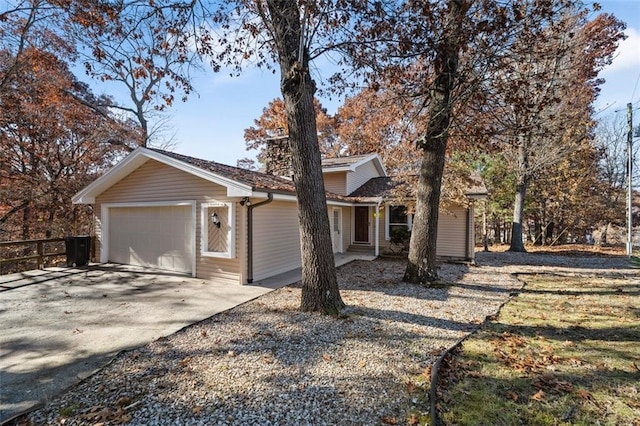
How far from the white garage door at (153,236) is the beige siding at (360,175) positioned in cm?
777

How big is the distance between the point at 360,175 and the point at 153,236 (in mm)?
9725

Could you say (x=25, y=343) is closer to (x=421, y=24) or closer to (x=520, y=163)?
(x=421, y=24)

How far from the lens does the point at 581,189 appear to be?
1761cm

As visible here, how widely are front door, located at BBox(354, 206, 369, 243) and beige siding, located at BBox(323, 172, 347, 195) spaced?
1.21 m

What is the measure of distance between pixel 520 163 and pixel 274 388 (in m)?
16.6

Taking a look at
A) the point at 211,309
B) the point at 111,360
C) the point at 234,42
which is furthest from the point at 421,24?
the point at 111,360

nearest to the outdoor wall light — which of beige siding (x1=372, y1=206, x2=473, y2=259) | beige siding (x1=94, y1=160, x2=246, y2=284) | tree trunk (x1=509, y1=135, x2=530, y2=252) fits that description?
beige siding (x1=94, y1=160, x2=246, y2=284)

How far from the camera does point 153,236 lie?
9.76m

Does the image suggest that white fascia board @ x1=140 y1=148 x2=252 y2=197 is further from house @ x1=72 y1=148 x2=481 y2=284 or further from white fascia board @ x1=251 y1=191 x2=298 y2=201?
white fascia board @ x1=251 y1=191 x2=298 y2=201

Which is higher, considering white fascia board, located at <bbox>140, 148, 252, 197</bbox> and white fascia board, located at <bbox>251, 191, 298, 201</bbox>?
white fascia board, located at <bbox>140, 148, 252, 197</bbox>

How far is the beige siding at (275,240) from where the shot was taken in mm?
8617

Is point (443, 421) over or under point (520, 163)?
under

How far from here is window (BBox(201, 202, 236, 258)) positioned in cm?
813

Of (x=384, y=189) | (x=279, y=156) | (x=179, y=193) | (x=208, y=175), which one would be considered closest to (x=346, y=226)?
(x=384, y=189)
